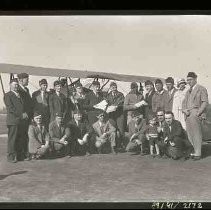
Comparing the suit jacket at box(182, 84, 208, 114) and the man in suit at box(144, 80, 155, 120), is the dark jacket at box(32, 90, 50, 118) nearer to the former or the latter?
the man in suit at box(144, 80, 155, 120)

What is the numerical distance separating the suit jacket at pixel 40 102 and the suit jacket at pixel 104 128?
13.3 inches

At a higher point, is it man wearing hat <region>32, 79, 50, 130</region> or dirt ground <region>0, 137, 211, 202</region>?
man wearing hat <region>32, 79, 50, 130</region>

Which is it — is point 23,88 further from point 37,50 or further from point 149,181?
point 149,181

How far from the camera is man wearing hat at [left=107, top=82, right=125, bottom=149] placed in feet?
8.67

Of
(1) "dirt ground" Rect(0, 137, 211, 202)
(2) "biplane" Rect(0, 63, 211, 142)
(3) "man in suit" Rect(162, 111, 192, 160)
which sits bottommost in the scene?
(1) "dirt ground" Rect(0, 137, 211, 202)

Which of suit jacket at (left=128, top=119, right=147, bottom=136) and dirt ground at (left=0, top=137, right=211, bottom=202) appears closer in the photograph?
dirt ground at (left=0, top=137, right=211, bottom=202)

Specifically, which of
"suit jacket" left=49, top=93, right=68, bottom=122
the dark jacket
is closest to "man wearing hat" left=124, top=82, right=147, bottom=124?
"suit jacket" left=49, top=93, right=68, bottom=122

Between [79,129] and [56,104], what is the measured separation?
23 cm

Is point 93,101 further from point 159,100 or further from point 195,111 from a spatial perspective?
point 195,111

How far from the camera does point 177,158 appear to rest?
8.64 feet

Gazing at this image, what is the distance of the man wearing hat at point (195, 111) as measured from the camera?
2631 millimetres

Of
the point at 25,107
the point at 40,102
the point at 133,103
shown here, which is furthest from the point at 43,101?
the point at 133,103

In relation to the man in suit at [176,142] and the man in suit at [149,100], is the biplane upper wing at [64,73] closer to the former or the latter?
the man in suit at [149,100]
